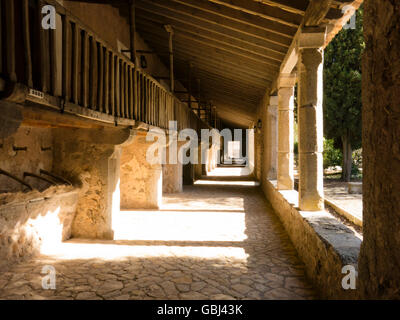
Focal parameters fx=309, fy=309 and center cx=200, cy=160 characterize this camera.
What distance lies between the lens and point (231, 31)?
604 centimetres

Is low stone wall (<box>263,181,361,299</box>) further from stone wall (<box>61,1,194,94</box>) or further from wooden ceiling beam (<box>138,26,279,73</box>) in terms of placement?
stone wall (<box>61,1,194,94</box>)

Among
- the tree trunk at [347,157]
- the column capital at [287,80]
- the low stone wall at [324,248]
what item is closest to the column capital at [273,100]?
the column capital at [287,80]

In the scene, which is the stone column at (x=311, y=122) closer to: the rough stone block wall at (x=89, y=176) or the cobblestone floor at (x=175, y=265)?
the cobblestone floor at (x=175, y=265)

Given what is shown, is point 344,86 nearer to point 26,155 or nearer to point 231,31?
point 231,31

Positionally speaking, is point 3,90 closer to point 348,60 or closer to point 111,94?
point 111,94

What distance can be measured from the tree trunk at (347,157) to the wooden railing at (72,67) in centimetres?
1276

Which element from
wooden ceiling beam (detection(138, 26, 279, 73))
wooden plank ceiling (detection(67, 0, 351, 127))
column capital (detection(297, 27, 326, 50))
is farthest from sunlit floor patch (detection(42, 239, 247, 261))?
wooden ceiling beam (detection(138, 26, 279, 73))

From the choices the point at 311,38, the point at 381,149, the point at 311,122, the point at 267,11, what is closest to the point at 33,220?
the point at 311,122

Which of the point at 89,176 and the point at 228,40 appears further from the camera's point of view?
the point at 228,40

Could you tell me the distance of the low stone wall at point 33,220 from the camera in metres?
3.95

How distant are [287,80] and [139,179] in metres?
4.44

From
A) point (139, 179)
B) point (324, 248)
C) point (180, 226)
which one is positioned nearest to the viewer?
point (324, 248)

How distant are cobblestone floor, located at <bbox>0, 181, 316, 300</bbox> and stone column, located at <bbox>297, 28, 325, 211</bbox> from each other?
3.11ft

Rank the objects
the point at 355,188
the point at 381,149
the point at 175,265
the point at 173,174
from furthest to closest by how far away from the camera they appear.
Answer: the point at 355,188 → the point at 173,174 → the point at 175,265 → the point at 381,149
